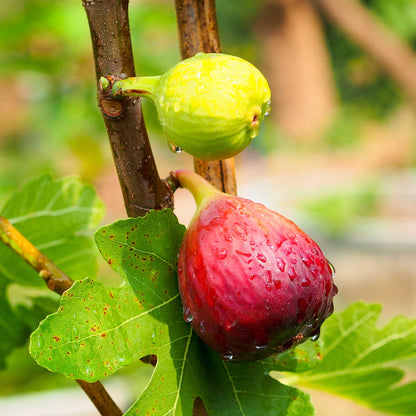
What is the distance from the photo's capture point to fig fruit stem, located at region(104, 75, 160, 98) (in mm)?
431

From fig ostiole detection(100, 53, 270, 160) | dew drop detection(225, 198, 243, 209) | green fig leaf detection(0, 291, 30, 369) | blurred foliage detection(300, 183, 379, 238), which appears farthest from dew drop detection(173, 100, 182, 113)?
blurred foliage detection(300, 183, 379, 238)

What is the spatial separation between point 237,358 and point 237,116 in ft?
0.56

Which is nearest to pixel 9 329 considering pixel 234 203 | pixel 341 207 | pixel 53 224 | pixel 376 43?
pixel 53 224

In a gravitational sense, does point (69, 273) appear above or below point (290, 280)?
above

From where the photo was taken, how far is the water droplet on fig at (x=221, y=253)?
1.46 ft

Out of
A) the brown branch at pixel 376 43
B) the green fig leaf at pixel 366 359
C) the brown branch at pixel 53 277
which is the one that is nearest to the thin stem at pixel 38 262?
the brown branch at pixel 53 277

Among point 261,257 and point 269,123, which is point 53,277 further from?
point 269,123

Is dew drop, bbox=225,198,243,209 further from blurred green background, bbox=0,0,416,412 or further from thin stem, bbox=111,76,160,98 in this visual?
blurred green background, bbox=0,0,416,412

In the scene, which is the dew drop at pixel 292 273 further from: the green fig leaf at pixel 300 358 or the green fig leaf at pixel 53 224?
the green fig leaf at pixel 53 224

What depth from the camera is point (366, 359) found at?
26.2 inches

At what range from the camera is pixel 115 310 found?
464mm

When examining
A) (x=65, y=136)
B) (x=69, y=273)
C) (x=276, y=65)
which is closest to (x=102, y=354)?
(x=69, y=273)

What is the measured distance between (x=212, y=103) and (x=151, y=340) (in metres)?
Result: 0.18

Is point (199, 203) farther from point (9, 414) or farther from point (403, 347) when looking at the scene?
point (9, 414)
